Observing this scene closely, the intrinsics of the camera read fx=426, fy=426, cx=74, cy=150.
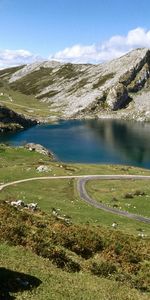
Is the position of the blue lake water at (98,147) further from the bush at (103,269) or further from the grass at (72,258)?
the bush at (103,269)

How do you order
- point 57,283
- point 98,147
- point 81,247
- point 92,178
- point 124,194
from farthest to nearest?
point 98,147 → point 92,178 → point 124,194 → point 81,247 → point 57,283

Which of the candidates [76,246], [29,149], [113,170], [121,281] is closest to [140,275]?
[121,281]

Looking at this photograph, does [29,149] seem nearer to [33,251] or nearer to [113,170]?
[113,170]

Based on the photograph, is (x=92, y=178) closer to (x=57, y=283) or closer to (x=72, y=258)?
(x=72, y=258)

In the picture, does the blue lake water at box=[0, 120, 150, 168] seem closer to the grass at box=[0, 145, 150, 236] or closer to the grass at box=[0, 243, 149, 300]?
the grass at box=[0, 145, 150, 236]

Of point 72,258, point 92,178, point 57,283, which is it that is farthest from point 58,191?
point 57,283

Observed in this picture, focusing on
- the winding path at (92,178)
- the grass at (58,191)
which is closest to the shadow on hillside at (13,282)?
the grass at (58,191)
